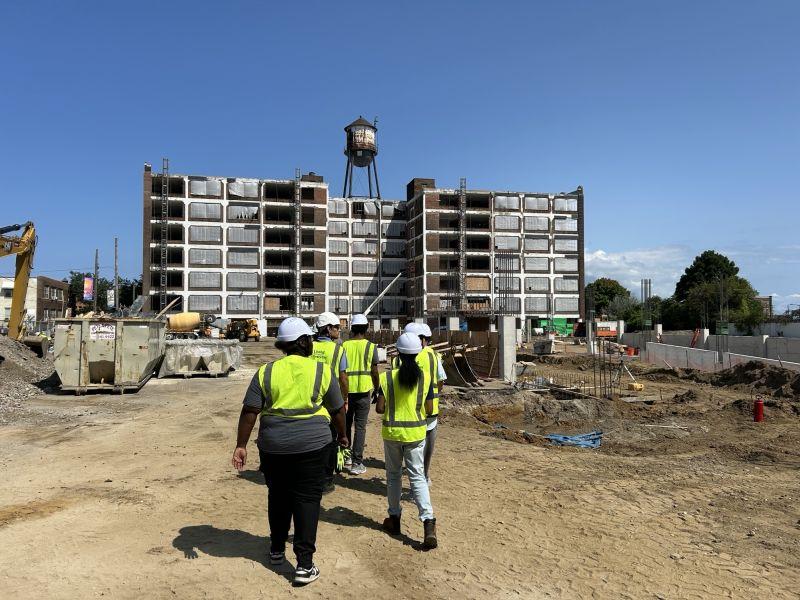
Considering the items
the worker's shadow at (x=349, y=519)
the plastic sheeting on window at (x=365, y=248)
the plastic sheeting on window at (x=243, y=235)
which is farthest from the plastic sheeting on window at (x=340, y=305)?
the worker's shadow at (x=349, y=519)

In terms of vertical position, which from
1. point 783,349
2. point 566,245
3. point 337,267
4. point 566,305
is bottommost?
point 783,349

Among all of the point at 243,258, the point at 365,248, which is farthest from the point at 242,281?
the point at 365,248

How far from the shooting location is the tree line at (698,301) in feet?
166

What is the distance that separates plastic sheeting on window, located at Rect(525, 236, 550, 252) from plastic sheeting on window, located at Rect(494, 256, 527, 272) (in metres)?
2.29

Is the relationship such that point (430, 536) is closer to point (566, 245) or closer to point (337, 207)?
point (337, 207)

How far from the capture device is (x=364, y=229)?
7406 centimetres

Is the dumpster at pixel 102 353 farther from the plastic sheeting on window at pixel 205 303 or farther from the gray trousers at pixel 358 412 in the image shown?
the plastic sheeting on window at pixel 205 303

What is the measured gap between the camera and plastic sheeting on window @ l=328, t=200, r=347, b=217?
238 ft

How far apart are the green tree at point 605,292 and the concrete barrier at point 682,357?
58.3 m

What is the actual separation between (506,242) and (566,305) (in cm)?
1089

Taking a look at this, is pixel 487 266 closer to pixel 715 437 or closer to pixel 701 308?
pixel 701 308

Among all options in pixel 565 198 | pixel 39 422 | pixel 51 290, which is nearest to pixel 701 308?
pixel 565 198

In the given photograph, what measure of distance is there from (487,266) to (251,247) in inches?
1125

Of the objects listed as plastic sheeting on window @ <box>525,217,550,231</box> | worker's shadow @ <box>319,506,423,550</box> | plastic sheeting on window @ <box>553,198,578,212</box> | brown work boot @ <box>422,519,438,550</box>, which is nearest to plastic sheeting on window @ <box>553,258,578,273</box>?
plastic sheeting on window @ <box>525,217,550,231</box>
